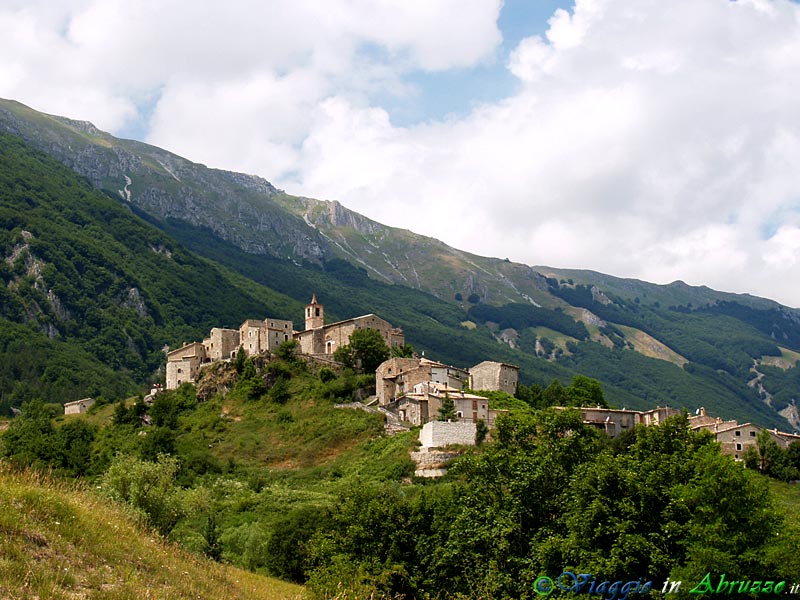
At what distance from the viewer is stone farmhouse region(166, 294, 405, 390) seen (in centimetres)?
10081

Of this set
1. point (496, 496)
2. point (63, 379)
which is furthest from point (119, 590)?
point (63, 379)

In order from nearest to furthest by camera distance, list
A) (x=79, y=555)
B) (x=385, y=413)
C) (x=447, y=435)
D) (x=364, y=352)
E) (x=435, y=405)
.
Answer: (x=79, y=555), (x=447, y=435), (x=435, y=405), (x=385, y=413), (x=364, y=352)

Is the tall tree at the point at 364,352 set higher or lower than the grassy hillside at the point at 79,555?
higher

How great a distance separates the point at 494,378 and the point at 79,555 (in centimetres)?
7544

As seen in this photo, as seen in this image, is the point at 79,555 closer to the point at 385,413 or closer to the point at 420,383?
the point at 385,413

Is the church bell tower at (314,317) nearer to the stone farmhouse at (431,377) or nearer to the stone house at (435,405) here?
the stone farmhouse at (431,377)

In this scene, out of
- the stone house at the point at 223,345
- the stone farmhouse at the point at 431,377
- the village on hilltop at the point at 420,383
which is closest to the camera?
the village on hilltop at the point at 420,383

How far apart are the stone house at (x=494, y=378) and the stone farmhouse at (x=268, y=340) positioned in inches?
525

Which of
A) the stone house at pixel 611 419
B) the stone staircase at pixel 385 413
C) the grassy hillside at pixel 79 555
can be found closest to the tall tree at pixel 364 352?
the stone staircase at pixel 385 413

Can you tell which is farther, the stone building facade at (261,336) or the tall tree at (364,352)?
the stone building facade at (261,336)

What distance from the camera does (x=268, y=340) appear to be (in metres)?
101

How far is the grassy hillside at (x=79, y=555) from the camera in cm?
1683

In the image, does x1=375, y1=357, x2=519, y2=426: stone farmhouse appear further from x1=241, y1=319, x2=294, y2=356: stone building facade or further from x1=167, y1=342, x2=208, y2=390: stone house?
x1=167, y1=342, x2=208, y2=390: stone house

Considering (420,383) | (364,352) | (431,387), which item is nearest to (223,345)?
(364,352)
